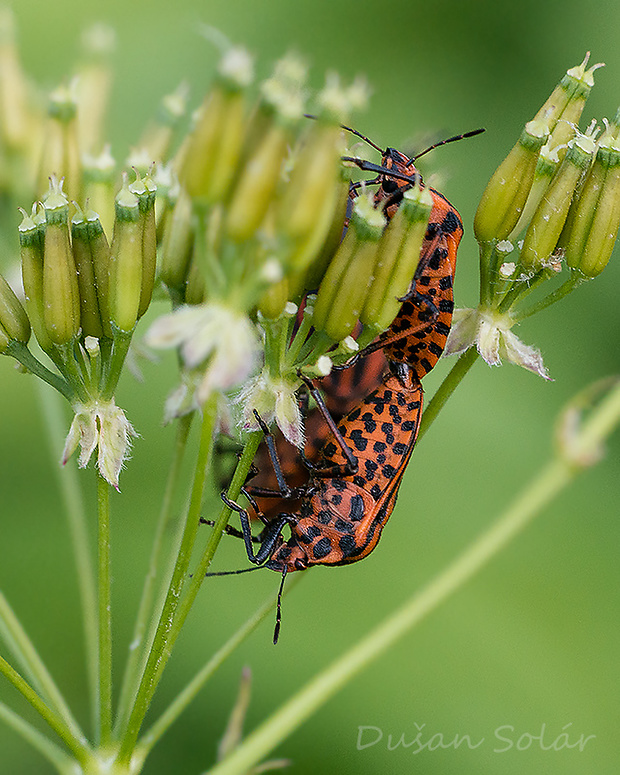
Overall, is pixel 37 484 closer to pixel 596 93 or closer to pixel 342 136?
pixel 342 136

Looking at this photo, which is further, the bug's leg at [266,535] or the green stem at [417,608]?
the bug's leg at [266,535]

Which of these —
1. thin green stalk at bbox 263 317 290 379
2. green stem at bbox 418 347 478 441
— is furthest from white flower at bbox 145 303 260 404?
green stem at bbox 418 347 478 441

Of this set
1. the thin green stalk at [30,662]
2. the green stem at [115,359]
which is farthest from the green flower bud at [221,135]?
the thin green stalk at [30,662]

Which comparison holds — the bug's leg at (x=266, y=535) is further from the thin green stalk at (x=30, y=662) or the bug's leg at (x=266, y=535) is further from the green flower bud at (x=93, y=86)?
the green flower bud at (x=93, y=86)

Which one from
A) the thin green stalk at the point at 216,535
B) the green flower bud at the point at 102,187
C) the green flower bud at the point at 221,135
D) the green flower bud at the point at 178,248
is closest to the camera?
the green flower bud at the point at 221,135

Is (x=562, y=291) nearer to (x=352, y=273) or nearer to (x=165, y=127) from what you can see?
(x=352, y=273)

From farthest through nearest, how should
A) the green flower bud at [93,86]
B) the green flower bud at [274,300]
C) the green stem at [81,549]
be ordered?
1. the green flower bud at [93,86]
2. the green stem at [81,549]
3. the green flower bud at [274,300]
